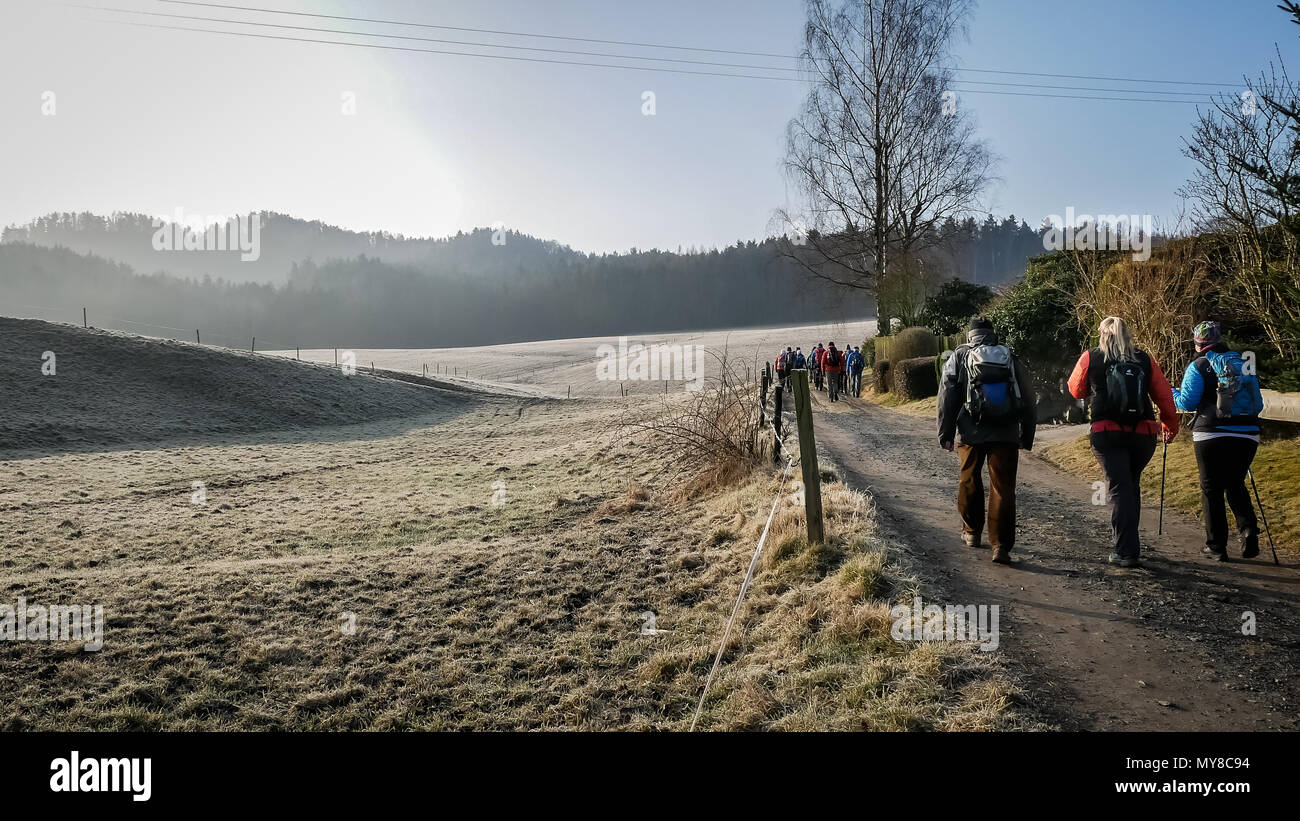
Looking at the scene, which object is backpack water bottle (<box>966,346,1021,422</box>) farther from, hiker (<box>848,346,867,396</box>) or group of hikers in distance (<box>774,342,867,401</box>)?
hiker (<box>848,346,867,396</box>)

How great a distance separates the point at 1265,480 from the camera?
8.09 metres

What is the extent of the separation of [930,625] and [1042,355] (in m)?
15.1

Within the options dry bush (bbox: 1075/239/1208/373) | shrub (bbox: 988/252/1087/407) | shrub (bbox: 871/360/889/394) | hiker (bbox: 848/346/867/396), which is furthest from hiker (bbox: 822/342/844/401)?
dry bush (bbox: 1075/239/1208/373)

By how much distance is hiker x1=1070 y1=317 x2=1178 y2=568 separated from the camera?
5.69m

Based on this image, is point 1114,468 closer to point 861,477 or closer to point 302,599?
point 861,477

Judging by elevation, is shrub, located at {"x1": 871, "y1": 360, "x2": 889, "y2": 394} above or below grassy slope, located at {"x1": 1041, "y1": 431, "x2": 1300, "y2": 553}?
above

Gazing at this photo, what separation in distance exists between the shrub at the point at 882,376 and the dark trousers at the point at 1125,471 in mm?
19683

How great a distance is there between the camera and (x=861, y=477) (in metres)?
10.1

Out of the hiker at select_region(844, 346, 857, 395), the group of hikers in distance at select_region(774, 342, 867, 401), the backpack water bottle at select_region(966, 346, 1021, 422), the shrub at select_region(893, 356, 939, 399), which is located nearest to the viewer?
the backpack water bottle at select_region(966, 346, 1021, 422)

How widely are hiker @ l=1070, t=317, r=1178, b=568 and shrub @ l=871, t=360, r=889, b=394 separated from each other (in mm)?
19601

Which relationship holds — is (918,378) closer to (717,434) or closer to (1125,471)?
(717,434)

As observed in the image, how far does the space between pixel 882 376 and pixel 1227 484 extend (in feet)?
64.3

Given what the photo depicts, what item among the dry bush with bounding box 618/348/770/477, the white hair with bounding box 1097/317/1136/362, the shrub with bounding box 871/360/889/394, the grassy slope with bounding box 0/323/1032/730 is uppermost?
the white hair with bounding box 1097/317/1136/362
